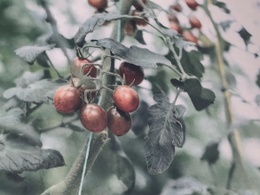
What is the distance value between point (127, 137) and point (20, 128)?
0.23 metres

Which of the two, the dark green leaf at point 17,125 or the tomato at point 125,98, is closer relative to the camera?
the tomato at point 125,98

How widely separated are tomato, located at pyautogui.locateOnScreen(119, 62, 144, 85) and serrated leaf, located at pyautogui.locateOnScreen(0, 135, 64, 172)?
0.18 m

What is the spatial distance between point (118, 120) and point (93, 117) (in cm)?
5

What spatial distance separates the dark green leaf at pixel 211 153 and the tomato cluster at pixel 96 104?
1.00ft

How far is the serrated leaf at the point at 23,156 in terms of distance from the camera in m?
0.83

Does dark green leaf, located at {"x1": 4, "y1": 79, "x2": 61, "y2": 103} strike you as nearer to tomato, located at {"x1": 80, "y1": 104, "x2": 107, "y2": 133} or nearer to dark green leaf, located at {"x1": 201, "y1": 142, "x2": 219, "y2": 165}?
tomato, located at {"x1": 80, "y1": 104, "x2": 107, "y2": 133}

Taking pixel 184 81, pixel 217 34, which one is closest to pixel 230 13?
pixel 217 34

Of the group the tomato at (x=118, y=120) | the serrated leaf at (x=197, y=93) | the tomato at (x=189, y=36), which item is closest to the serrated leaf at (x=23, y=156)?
the tomato at (x=118, y=120)

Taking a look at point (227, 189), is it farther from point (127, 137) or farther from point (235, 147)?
point (127, 137)

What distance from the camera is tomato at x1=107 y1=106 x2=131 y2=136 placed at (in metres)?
0.83

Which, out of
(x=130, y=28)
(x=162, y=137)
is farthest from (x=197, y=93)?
(x=130, y=28)

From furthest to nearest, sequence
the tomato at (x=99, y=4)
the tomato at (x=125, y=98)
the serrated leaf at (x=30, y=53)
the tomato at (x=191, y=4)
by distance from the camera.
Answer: the tomato at (x=191, y=4) < the tomato at (x=99, y=4) < the serrated leaf at (x=30, y=53) < the tomato at (x=125, y=98)

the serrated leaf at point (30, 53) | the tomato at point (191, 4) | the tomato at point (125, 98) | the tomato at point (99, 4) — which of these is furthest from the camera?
the tomato at point (191, 4)

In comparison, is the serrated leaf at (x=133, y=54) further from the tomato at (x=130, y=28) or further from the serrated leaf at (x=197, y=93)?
the tomato at (x=130, y=28)
